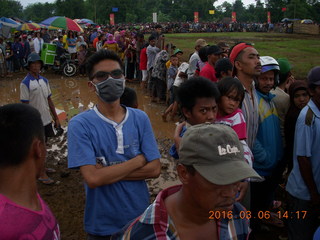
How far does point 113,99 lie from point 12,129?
0.92 meters

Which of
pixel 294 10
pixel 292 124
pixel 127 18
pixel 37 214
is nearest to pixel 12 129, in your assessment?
pixel 37 214

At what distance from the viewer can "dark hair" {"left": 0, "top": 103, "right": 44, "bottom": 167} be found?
171cm

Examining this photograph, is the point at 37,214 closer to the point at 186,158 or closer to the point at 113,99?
the point at 186,158

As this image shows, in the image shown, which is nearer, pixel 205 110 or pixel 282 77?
pixel 205 110

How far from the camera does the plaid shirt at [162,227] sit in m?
1.48

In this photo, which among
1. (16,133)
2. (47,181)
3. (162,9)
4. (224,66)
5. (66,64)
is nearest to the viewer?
(16,133)

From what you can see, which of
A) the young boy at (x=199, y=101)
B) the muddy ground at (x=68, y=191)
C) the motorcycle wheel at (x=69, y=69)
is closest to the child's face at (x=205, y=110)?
the young boy at (x=199, y=101)

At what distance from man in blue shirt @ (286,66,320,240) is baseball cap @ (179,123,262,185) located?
1519 millimetres

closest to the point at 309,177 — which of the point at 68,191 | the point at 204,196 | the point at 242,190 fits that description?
the point at 242,190

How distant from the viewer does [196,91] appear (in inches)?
109

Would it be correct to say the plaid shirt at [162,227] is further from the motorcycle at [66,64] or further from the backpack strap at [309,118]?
the motorcycle at [66,64]

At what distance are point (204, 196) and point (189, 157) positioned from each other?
0.20 m

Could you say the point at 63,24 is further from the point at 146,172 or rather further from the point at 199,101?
the point at 146,172

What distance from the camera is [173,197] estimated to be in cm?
166
